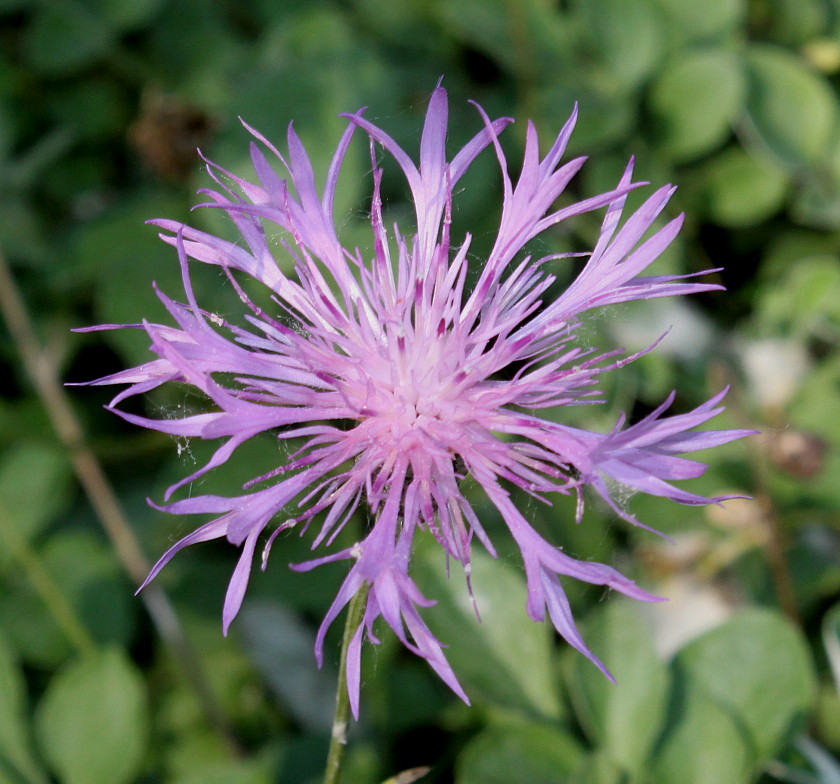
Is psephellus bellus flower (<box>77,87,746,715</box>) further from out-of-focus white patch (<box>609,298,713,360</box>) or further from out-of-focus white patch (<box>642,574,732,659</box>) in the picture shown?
out-of-focus white patch (<box>642,574,732,659</box>)

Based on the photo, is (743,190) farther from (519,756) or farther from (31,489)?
(31,489)

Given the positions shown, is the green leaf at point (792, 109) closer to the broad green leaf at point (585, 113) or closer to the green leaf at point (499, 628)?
the broad green leaf at point (585, 113)

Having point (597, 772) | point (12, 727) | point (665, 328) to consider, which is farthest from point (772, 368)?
point (12, 727)

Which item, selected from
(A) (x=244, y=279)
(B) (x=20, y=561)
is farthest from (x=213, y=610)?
(A) (x=244, y=279)

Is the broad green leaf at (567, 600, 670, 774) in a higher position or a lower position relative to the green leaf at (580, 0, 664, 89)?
lower

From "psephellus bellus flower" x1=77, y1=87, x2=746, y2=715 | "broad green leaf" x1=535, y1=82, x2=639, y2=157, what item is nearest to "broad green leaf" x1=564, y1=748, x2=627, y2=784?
"psephellus bellus flower" x1=77, y1=87, x2=746, y2=715

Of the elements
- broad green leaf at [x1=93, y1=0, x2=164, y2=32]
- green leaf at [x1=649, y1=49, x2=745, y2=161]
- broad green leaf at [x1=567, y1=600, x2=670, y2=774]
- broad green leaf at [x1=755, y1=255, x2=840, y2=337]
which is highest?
broad green leaf at [x1=93, y1=0, x2=164, y2=32]

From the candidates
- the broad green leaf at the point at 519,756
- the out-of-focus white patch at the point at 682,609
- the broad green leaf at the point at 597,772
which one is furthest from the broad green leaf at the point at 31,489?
the out-of-focus white patch at the point at 682,609

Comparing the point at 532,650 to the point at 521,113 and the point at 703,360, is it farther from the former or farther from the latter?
the point at 521,113
